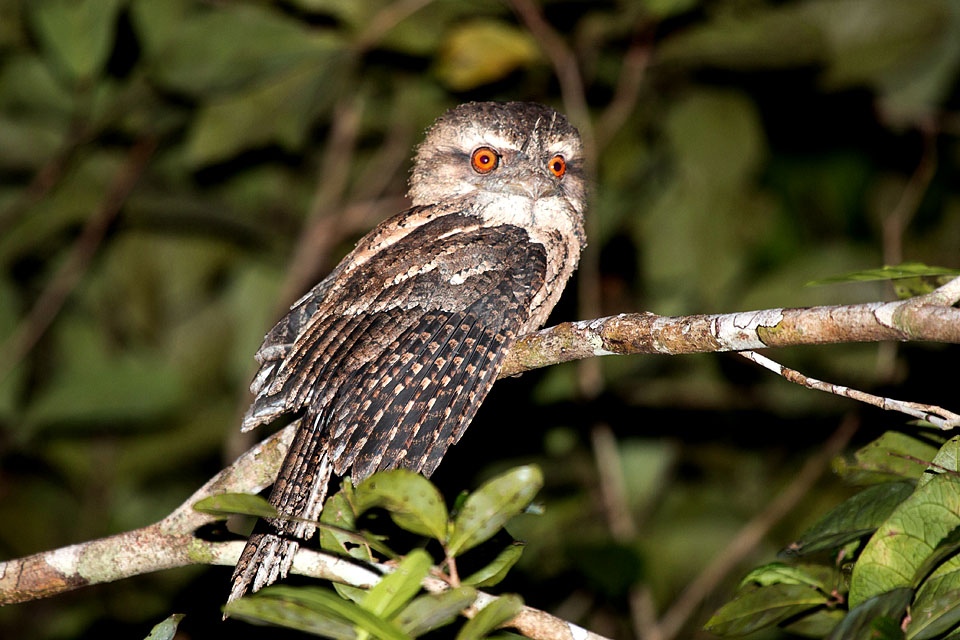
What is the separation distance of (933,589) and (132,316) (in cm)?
435

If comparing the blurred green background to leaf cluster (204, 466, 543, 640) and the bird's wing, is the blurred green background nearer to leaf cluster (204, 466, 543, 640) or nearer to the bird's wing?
the bird's wing

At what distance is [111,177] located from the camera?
4578mm

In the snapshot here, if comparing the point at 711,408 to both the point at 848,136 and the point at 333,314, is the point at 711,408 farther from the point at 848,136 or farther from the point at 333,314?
the point at 333,314

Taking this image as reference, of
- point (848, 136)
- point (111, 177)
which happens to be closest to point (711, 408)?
point (848, 136)

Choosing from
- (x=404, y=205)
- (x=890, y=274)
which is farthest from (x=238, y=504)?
(x=404, y=205)

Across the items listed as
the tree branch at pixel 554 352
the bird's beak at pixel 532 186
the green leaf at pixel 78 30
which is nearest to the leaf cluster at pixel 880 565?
the tree branch at pixel 554 352

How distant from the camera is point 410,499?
1.39m

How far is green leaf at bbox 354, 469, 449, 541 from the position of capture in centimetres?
137

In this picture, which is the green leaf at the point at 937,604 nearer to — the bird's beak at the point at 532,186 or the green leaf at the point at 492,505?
the green leaf at the point at 492,505

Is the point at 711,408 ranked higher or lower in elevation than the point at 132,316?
lower

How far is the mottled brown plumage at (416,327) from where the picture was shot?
2387 mm

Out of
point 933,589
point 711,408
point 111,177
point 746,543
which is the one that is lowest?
point 746,543

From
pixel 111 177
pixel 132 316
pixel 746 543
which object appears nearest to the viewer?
pixel 746 543

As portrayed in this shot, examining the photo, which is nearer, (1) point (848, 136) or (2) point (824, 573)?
(2) point (824, 573)
